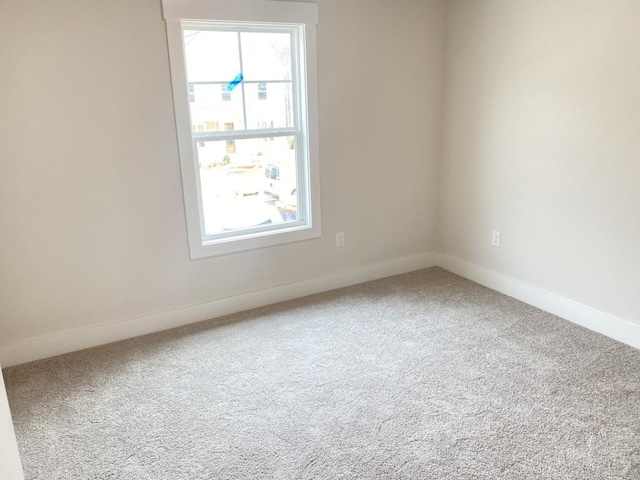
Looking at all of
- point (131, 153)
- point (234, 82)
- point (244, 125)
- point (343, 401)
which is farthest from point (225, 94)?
point (343, 401)

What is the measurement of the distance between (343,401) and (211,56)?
7.43 feet

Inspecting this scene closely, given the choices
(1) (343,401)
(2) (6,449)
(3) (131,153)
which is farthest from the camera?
(3) (131,153)

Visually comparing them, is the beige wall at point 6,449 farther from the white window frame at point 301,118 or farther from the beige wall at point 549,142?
the beige wall at point 549,142

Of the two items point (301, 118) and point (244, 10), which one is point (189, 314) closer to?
point (301, 118)

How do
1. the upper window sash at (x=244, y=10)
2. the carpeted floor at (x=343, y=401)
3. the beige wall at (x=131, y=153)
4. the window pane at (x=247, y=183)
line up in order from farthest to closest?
the window pane at (x=247, y=183), the upper window sash at (x=244, y=10), the beige wall at (x=131, y=153), the carpeted floor at (x=343, y=401)

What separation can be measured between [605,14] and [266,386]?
Result: 279 cm

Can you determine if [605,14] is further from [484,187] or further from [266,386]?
[266,386]

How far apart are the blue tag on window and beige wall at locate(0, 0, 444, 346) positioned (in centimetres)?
44

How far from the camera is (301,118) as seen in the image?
332cm

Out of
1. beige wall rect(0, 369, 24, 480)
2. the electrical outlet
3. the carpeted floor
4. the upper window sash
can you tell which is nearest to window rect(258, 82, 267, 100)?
the upper window sash

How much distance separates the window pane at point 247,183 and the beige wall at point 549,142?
55.4 inches

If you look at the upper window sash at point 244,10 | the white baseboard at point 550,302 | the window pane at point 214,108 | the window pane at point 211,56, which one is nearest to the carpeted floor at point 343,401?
the white baseboard at point 550,302

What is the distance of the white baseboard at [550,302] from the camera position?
2.73 metres

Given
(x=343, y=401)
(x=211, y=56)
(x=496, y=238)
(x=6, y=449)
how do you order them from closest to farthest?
(x=6, y=449), (x=343, y=401), (x=211, y=56), (x=496, y=238)
